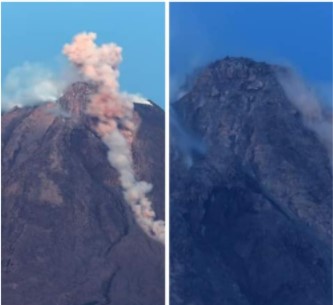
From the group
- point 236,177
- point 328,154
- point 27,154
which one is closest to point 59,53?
point 27,154

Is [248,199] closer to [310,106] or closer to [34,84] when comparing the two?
[310,106]

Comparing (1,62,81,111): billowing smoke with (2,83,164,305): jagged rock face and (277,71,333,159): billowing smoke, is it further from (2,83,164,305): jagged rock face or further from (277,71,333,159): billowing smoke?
(277,71,333,159): billowing smoke

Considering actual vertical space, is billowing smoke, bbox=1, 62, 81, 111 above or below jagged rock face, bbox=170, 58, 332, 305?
above

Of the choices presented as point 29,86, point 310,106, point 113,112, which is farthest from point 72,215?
point 310,106

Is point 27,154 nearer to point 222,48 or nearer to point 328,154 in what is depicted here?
point 222,48

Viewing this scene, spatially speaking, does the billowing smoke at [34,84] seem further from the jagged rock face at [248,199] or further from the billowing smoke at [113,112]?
the jagged rock face at [248,199]

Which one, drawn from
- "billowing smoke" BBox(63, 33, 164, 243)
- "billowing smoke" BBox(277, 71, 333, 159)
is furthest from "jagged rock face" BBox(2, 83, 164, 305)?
"billowing smoke" BBox(277, 71, 333, 159)
